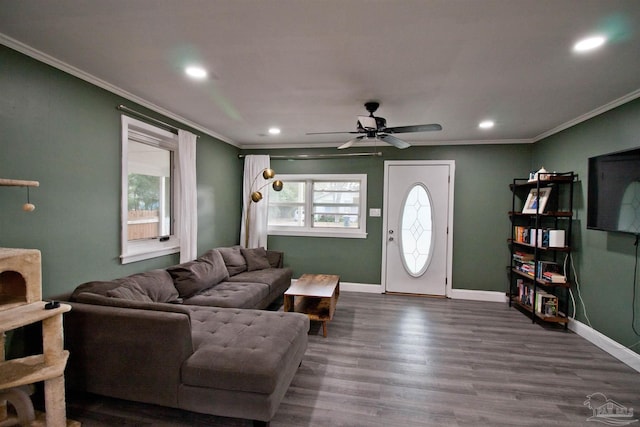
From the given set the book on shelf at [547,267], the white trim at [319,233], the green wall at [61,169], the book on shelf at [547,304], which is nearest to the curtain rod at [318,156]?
the white trim at [319,233]

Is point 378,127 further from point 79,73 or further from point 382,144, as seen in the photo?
point 79,73

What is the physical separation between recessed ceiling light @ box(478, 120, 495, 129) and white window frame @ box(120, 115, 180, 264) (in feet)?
12.5

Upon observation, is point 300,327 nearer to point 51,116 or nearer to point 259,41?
point 259,41

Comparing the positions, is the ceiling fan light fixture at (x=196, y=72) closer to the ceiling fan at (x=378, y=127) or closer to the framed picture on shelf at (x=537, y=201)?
the ceiling fan at (x=378, y=127)

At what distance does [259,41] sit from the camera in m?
1.90

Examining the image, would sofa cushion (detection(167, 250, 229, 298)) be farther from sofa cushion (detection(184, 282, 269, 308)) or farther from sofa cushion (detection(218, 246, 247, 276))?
sofa cushion (detection(218, 246, 247, 276))

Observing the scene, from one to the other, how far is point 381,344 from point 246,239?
2908 mm

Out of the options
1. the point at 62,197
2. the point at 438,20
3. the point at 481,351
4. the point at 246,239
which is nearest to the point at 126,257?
the point at 62,197

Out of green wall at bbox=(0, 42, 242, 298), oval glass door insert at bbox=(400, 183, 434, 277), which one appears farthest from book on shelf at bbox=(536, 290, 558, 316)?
green wall at bbox=(0, 42, 242, 298)

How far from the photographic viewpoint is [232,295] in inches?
123

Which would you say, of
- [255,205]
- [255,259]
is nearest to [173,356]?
[255,259]

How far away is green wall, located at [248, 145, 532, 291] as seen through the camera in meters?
4.54

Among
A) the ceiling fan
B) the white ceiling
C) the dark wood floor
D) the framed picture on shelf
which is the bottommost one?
the dark wood floor

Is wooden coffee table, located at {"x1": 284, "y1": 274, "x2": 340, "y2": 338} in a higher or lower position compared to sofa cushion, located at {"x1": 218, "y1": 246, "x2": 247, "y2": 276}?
lower
